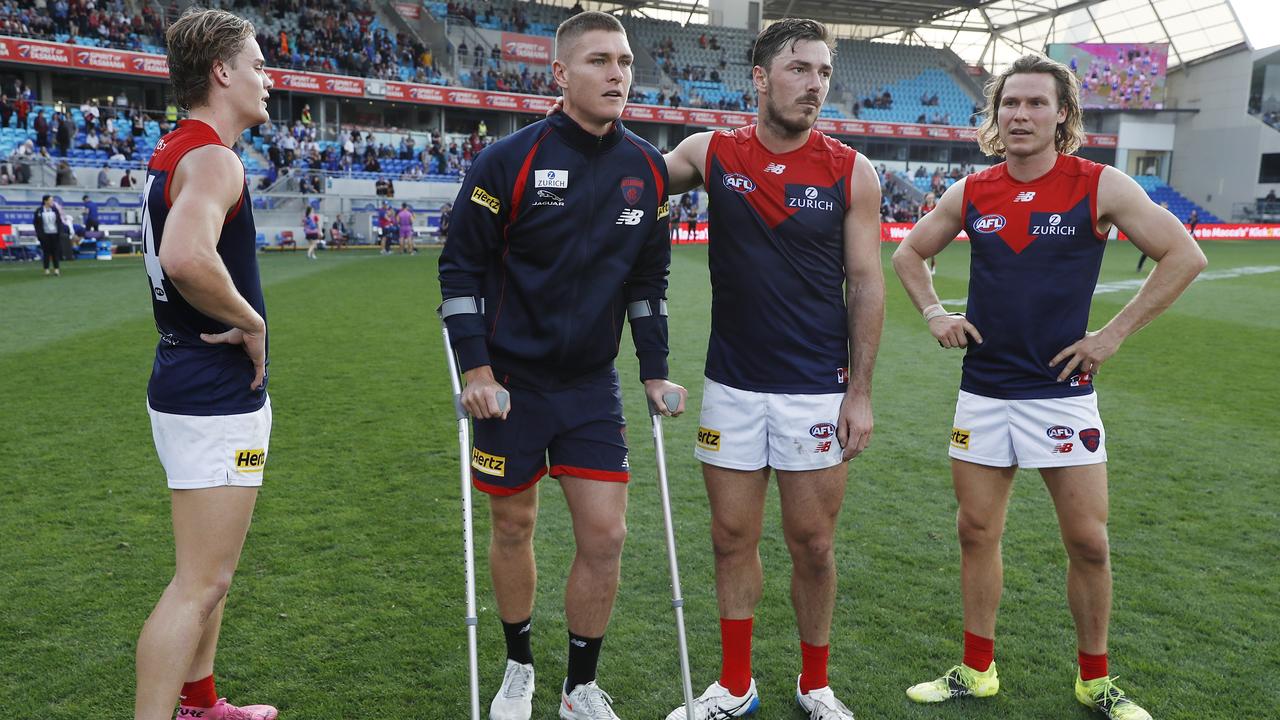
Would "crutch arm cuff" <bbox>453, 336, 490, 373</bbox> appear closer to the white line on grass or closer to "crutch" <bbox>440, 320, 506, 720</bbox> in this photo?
"crutch" <bbox>440, 320, 506, 720</bbox>

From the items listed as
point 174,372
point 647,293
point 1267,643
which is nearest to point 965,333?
point 647,293

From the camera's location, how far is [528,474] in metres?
3.51

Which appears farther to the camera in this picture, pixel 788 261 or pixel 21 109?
pixel 21 109

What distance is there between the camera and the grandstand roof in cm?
5788

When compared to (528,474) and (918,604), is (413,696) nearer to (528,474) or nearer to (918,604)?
(528,474)

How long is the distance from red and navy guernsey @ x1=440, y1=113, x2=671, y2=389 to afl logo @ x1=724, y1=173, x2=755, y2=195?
0.91ft

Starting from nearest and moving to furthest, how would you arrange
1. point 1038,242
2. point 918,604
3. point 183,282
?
point 183,282 → point 1038,242 → point 918,604

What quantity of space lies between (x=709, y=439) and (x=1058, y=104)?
78.5 inches

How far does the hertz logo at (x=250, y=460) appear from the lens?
300cm

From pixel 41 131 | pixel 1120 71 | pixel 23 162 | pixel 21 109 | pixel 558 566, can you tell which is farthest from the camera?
pixel 1120 71

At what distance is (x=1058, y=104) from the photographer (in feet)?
12.0

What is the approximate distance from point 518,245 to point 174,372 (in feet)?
4.17

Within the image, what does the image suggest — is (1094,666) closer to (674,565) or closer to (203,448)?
(674,565)

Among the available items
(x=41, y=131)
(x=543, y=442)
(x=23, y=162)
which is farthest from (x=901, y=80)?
(x=543, y=442)
